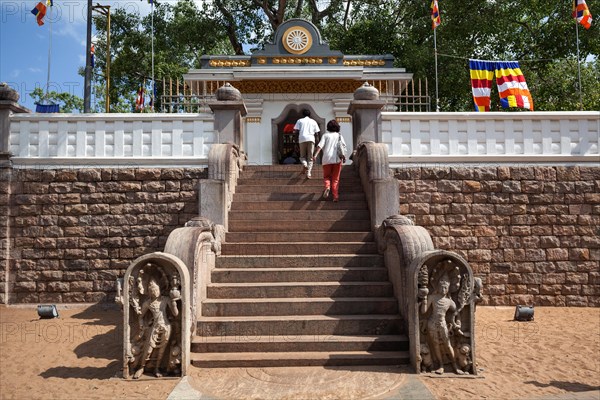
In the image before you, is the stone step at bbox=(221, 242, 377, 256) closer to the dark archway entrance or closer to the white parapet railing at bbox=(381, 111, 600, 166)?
the white parapet railing at bbox=(381, 111, 600, 166)

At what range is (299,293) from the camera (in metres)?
6.35

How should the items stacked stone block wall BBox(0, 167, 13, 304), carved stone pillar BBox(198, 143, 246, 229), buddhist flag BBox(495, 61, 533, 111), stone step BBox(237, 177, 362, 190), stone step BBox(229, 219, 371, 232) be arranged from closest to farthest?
1. carved stone pillar BBox(198, 143, 246, 229)
2. stone step BBox(229, 219, 371, 232)
3. stacked stone block wall BBox(0, 167, 13, 304)
4. stone step BBox(237, 177, 362, 190)
5. buddhist flag BBox(495, 61, 533, 111)

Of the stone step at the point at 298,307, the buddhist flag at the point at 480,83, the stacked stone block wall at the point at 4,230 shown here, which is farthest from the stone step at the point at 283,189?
the buddhist flag at the point at 480,83

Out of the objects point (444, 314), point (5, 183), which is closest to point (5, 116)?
point (5, 183)

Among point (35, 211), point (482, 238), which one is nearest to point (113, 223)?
point (35, 211)

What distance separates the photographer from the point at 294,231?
7785mm

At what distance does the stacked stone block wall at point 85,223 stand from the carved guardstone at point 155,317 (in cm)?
374

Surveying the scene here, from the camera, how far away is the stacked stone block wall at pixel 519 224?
28.7 feet

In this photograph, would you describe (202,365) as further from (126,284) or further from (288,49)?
(288,49)

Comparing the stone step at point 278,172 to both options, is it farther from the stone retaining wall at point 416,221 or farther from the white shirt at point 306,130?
the stone retaining wall at point 416,221

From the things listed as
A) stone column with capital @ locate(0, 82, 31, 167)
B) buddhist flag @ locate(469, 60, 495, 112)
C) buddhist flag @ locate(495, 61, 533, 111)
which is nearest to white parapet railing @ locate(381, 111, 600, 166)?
buddhist flag @ locate(495, 61, 533, 111)

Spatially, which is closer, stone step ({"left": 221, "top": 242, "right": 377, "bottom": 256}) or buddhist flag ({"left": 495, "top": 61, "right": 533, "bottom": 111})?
stone step ({"left": 221, "top": 242, "right": 377, "bottom": 256})

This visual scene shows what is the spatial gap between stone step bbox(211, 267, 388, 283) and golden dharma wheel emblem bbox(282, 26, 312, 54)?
1000 centimetres

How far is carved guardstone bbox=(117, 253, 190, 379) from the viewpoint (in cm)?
518
